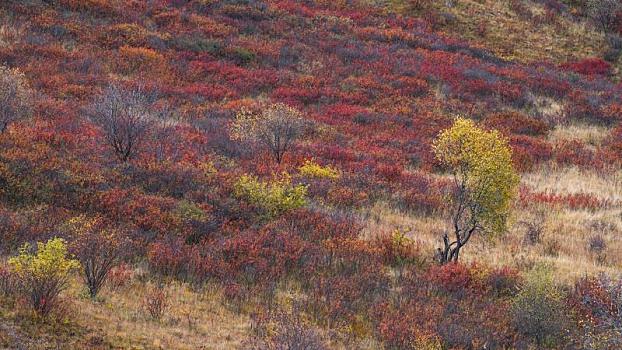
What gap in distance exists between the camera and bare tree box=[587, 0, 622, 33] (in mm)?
36094

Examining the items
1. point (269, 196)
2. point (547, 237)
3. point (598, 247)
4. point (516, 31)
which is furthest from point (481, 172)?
point (516, 31)

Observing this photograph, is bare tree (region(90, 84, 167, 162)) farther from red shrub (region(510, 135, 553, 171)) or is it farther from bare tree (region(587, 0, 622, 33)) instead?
bare tree (region(587, 0, 622, 33))

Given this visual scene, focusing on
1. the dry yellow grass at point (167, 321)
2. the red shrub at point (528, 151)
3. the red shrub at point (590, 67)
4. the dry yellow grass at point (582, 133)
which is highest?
the dry yellow grass at point (167, 321)

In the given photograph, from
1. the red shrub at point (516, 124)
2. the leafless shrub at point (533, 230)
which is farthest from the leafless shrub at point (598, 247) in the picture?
the red shrub at point (516, 124)

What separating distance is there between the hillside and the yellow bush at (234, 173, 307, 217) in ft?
0.20

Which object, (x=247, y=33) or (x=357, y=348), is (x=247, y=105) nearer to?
(x=247, y=33)

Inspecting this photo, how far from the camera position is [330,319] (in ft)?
25.3

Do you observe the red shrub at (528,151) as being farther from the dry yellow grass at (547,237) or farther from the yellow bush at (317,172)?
the yellow bush at (317,172)

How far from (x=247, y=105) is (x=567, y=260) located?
1189 centimetres

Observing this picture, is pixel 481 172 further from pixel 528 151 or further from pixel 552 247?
pixel 528 151

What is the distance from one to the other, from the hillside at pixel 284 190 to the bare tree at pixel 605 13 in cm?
938

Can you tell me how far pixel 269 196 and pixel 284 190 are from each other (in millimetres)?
607

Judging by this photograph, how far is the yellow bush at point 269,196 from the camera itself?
36.7 feet

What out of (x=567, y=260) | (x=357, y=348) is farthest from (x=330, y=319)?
(x=567, y=260)
